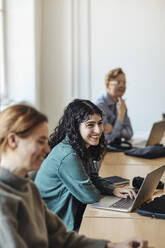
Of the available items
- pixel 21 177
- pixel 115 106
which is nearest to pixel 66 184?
pixel 21 177

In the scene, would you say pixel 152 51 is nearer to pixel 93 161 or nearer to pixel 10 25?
pixel 10 25

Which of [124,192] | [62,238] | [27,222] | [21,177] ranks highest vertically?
[21,177]

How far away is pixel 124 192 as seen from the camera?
246 centimetres

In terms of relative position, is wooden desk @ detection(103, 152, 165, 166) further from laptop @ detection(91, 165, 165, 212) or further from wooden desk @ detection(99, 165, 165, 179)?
laptop @ detection(91, 165, 165, 212)

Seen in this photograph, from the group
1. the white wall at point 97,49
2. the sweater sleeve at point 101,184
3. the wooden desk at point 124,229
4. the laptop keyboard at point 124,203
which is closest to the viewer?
the wooden desk at point 124,229

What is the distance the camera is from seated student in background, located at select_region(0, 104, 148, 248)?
1350 mm

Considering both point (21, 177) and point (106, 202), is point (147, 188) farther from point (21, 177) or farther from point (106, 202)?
point (21, 177)

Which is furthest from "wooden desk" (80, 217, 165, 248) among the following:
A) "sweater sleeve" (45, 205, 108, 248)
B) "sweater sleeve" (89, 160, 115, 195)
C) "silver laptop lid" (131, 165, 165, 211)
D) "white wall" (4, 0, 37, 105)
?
"white wall" (4, 0, 37, 105)

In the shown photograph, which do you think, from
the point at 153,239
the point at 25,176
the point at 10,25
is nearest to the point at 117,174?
the point at 153,239

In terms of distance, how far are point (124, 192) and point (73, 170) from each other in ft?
0.97

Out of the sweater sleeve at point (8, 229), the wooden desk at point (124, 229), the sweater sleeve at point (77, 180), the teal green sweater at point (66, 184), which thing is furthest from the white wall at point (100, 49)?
the sweater sleeve at point (8, 229)

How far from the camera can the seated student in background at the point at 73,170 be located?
94.7 inches

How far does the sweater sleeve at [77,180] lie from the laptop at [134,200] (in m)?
0.06

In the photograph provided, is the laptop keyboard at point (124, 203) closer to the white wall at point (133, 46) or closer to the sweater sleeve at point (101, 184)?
the sweater sleeve at point (101, 184)
